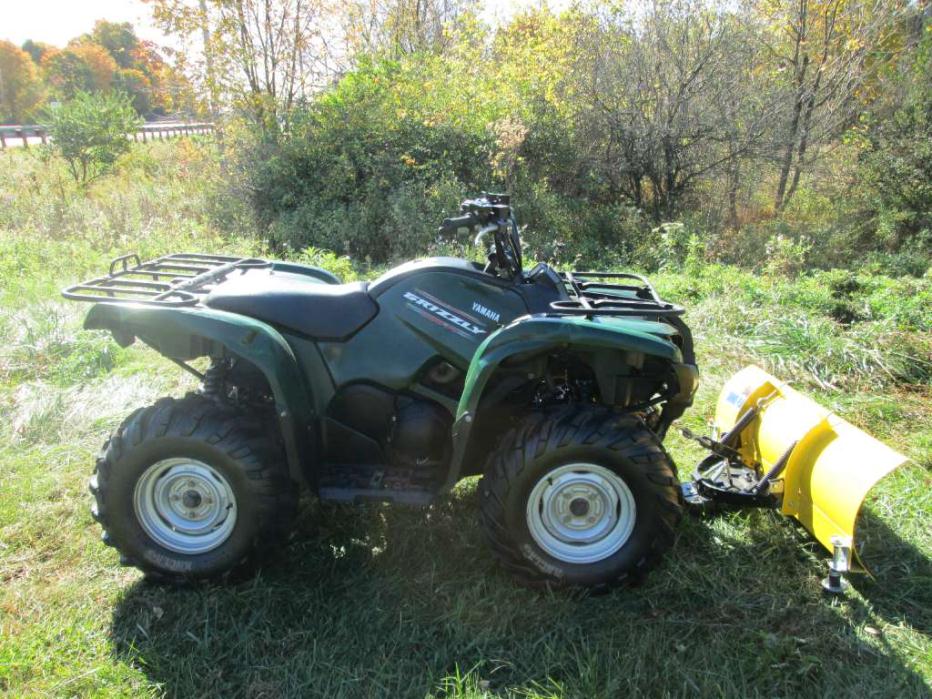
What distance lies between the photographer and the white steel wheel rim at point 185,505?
297 cm

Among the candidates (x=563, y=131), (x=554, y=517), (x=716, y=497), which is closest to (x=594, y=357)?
(x=554, y=517)

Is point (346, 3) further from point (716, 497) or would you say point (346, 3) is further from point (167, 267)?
point (716, 497)

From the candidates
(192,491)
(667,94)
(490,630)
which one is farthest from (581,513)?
(667,94)

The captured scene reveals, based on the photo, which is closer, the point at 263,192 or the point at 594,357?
the point at 594,357

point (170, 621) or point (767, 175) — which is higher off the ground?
point (767, 175)

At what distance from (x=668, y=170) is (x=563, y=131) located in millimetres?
1975

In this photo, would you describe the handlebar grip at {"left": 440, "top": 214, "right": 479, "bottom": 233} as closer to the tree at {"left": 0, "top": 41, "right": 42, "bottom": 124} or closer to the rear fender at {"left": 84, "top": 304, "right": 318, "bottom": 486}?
the rear fender at {"left": 84, "top": 304, "right": 318, "bottom": 486}

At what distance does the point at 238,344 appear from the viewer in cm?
285

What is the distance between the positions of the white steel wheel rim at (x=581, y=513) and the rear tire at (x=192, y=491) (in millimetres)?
1063

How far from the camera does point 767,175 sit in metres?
12.8

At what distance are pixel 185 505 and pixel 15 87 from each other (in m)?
50.7

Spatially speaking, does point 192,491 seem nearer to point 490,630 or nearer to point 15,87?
point 490,630

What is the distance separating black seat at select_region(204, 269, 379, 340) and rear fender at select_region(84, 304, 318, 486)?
123 mm

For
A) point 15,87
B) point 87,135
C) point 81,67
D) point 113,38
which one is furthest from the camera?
point 113,38
